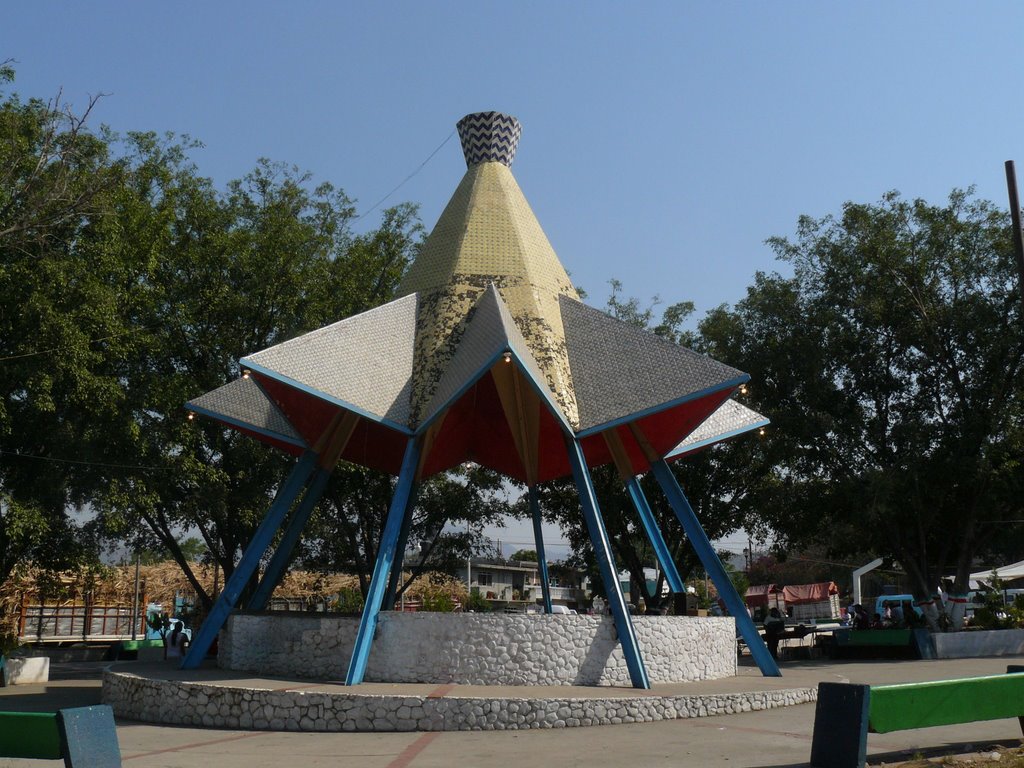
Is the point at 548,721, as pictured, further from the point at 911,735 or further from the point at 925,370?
→ the point at 925,370

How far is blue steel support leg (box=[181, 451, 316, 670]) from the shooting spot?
1612cm

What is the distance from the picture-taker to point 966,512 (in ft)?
88.8

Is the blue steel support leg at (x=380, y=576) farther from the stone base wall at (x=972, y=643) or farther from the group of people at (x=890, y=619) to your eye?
the group of people at (x=890, y=619)

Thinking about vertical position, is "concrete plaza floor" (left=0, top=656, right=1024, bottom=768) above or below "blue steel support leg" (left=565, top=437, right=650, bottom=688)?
below

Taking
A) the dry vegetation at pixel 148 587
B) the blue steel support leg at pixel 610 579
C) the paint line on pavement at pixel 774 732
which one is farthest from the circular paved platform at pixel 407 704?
the dry vegetation at pixel 148 587

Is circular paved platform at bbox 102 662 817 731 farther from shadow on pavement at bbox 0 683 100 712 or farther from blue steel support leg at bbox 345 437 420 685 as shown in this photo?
shadow on pavement at bbox 0 683 100 712

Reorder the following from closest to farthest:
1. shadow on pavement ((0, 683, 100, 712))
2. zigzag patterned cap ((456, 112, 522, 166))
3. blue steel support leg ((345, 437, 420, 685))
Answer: blue steel support leg ((345, 437, 420, 685)) < shadow on pavement ((0, 683, 100, 712)) < zigzag patterned cap ((456, 112, 522, 166))

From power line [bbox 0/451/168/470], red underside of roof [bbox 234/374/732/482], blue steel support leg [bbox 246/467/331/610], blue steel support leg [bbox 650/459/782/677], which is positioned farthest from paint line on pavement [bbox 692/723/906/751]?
power line [bbox 0/451/168/470]

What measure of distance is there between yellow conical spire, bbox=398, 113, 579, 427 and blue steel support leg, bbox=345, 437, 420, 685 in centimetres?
95

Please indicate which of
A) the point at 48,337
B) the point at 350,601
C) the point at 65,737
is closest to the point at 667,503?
the point at 350,601

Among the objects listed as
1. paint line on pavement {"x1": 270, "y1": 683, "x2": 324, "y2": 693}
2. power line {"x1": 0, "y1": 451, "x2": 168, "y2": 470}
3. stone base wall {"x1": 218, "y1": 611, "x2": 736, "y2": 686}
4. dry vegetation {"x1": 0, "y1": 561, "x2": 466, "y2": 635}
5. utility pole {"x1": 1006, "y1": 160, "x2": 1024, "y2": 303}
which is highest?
utility pole {"x1": 1006, "y1": 160, "x2": 1024, "y2": 303}

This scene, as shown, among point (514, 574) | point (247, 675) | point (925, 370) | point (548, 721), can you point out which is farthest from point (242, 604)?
point (514, 574)

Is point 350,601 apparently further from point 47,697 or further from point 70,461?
point 47,697

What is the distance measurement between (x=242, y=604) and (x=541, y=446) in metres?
11.5
